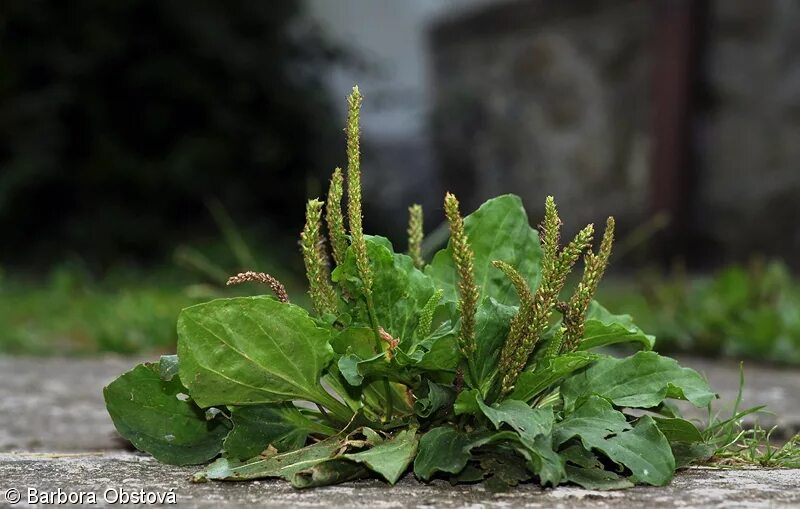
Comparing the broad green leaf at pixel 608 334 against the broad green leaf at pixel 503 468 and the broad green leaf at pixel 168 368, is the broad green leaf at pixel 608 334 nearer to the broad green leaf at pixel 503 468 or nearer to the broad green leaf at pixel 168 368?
the broad green leaf at pixel 503 468

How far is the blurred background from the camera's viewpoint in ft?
15.7

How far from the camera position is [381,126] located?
6.04m

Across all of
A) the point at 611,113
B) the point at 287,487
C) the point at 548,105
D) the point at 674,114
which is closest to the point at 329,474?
the point at 287,487

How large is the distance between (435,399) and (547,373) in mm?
131

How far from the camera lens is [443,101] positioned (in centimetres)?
596

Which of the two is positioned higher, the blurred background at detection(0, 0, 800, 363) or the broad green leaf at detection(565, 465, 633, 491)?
the blurred background at detection(0, 0, 800, 363)

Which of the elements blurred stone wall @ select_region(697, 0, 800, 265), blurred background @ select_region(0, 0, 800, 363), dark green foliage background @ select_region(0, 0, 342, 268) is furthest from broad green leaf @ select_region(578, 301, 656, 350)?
dark green foliage background @ select_region(0, 0, 342, 268)

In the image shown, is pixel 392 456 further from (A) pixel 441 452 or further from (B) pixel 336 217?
(B) pixel 336 217

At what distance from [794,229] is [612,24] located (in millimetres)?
1334

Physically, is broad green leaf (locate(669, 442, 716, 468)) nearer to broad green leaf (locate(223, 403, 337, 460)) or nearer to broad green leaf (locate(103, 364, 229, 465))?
broad green leaf (locate(223, 403, 337, 460))

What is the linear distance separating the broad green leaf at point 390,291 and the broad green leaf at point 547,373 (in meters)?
0.15

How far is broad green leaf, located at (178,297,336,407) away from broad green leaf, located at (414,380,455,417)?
0.12m

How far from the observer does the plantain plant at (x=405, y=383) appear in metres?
1.14

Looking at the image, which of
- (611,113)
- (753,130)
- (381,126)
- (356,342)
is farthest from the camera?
(381,126)
